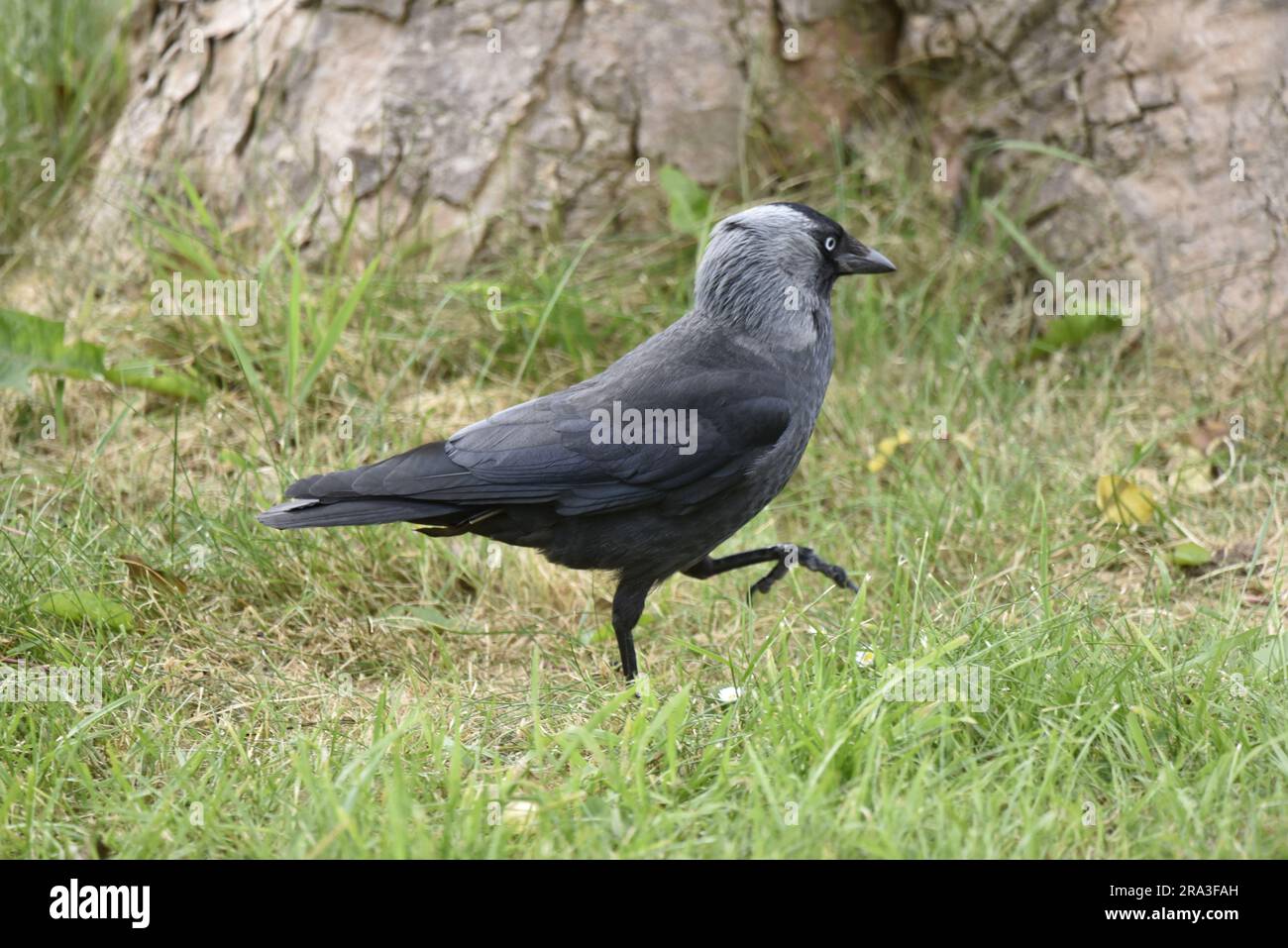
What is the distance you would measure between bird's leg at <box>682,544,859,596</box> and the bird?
9.3 inches

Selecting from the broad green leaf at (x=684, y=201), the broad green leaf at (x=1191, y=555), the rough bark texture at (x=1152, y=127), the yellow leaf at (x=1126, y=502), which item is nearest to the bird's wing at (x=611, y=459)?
the yellow leaf at (x=1126, y=502)

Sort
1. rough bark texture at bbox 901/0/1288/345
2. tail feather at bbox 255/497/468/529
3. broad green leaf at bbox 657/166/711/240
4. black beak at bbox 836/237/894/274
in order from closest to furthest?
1. tail feather at bbox 255/497/468/529
2. black beak at bbox 836/237/894/274
3. rough bark texture at bbox 901/0/1288/345
4. broad green leaf at bbox 657/166/711/240

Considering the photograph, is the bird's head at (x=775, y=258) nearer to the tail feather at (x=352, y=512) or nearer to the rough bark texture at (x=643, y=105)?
the tail feather at (x=352, y=512)

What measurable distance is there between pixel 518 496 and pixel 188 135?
3.01 m

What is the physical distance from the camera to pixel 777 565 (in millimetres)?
3869

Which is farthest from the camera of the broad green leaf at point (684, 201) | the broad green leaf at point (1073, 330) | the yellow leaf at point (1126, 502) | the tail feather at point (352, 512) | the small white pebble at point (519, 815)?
the broad green leaf at point (684, 201)

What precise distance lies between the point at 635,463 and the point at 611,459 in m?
0.06

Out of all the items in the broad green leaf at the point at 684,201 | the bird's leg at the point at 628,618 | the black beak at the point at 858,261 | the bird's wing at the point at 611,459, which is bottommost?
the bird's leg at the point at 628,618

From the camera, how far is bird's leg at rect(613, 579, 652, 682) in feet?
11.8

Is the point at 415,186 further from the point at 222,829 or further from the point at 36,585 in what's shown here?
the point at 222,829

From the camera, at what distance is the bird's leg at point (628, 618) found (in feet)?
11.8

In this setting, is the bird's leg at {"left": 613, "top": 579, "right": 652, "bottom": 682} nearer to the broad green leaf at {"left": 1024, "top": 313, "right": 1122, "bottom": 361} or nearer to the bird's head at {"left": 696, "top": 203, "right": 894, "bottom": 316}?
the bird's head at {"left": 696, "top": 203, "right": 894, "bottom": 316}

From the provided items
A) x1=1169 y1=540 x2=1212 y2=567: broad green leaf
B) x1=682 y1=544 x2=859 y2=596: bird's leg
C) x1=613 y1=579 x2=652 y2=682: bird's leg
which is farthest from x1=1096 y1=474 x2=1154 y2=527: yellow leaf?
x1=613 y1=579 x2=652 y2=682: bird's leg

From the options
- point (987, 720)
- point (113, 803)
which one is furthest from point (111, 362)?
point (987, 720)
